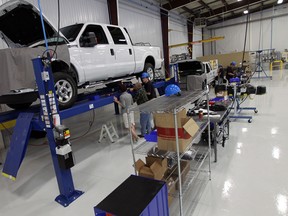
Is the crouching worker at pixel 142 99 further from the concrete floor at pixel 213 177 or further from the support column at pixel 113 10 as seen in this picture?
the support column at pixel 113 10

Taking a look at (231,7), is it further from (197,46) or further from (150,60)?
(150,60)

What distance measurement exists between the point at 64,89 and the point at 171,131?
7.14ft


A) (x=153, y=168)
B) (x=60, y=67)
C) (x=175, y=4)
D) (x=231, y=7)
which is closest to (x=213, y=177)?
(x=153, y=168)

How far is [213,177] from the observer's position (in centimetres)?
320

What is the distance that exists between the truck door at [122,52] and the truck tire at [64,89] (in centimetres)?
158

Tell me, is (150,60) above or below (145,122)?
above

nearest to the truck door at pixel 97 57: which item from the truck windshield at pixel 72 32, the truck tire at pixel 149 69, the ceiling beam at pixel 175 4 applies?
the truck windshield at pixel 72 32

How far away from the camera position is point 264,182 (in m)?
2.95

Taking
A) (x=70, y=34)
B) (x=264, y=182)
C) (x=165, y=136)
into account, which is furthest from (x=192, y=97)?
(x=70, y=34)

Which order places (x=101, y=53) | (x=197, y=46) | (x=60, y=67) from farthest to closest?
(x=197, y=46)
(x=101, y=53)
(x=60, y=67)

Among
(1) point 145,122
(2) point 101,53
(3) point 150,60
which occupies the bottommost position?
(1) point 145,122

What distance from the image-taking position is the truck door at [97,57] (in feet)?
13.6

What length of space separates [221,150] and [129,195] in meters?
2.91

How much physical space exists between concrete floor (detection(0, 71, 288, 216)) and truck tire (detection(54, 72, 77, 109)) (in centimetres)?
136
